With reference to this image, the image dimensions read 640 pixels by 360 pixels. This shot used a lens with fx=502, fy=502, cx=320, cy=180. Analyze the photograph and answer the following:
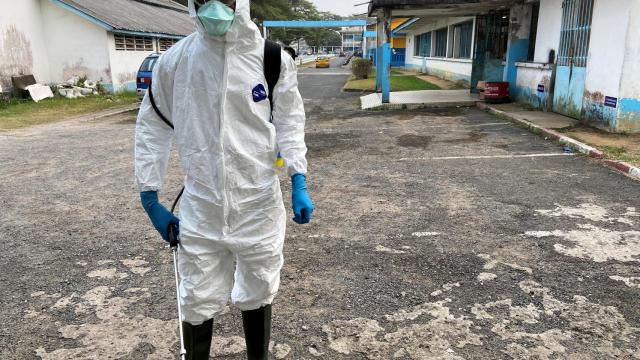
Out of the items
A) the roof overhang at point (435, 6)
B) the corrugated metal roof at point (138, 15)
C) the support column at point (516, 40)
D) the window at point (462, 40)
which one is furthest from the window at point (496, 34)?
the corrugated metal roof at point (138, 15)

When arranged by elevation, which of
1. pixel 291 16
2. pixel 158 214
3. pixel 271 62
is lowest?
pixel 158 214

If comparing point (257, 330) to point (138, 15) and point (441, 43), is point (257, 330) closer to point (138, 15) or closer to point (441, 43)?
point (138, 15)

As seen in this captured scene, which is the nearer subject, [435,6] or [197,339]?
[197,339]

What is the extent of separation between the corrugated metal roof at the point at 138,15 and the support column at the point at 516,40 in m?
12.0

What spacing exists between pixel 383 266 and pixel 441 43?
24976 millimetres

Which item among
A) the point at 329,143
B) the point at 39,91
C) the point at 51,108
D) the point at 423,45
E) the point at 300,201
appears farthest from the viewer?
the point at 423,45

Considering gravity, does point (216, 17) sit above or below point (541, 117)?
above

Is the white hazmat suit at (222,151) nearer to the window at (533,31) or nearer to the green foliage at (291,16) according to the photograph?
the window at (533,31)

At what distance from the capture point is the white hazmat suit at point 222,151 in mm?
2133

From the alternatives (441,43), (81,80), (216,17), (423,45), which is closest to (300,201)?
(216,17)

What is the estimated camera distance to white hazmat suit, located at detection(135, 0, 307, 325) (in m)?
2.13

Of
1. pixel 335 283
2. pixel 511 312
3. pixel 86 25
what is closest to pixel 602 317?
pixel 511 312

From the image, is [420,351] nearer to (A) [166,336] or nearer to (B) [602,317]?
(B) [602,317]

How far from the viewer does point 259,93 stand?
218 cm
